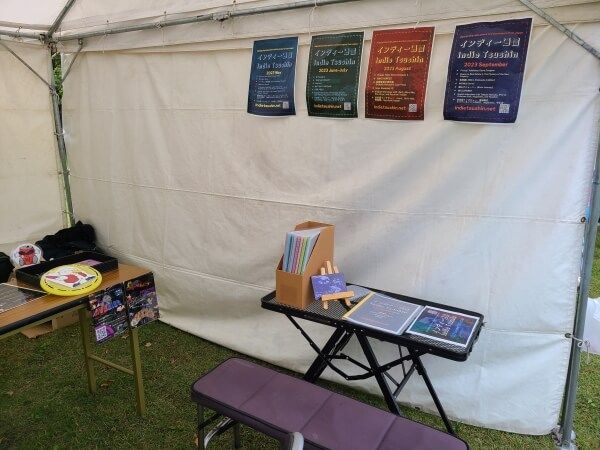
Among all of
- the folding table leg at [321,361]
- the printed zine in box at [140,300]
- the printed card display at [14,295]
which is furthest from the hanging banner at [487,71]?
the printed card display at [14,295]

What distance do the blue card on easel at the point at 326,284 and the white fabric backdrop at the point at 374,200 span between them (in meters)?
0.37

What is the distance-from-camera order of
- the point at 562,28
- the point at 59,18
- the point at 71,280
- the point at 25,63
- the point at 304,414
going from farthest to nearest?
1. the point at 25,63
2. the point at 59,18
3. the point at 71,280
4. the point at 562,28
5. the point at 304,414

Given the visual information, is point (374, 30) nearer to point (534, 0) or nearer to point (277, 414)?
point (534, 0)

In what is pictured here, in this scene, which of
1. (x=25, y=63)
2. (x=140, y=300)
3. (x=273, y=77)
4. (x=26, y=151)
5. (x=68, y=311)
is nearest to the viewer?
(x=68, y=311)

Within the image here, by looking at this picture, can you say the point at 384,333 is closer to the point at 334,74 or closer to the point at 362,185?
the point at 362,185

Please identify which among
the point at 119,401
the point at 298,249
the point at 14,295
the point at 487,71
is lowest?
the point at 119,401

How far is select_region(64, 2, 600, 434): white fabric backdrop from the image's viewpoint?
72.9 inches

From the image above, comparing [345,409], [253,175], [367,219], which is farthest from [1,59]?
[345,409]

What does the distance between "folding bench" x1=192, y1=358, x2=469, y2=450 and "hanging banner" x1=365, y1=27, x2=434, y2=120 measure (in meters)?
1.37

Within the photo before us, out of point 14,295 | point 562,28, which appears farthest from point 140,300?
point 562,28

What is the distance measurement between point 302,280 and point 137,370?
109 cm

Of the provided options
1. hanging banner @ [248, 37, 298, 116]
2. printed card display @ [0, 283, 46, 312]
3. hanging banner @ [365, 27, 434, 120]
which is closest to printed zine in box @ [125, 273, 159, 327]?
printed card display @ [0, 283, 46, 312]

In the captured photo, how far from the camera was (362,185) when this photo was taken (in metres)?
2.23

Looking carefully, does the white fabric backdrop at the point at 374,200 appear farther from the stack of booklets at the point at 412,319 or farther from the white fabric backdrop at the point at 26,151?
the white fabric backdrop at the point at 26,151
